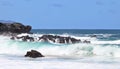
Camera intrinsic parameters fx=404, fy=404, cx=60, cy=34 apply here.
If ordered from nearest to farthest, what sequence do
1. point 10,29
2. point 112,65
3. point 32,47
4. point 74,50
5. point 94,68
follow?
1. point 94,68
2. point 112,65
3. point 74,50
4. point 32,47
5. point 10,29

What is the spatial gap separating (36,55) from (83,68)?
7.04 m

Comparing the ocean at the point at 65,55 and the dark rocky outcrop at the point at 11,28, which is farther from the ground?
the dark rocky outcrop at the point at 11,28

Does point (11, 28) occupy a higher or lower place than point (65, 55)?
higher

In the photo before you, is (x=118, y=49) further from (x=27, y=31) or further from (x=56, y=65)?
(x=27, y=31)

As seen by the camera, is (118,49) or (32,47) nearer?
(118,49)

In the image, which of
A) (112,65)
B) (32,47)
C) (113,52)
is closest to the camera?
(112,65)

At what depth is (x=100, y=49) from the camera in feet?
95.5

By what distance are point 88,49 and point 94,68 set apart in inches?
412

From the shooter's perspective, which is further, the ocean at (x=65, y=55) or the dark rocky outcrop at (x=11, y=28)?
the dark rocky outcrop at (x=11, y=28)

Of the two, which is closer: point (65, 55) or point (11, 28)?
point (65, 55)

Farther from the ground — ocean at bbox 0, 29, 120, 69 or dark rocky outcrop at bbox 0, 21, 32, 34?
dark rocky outcrop at bbox 0, 21, 32, 34

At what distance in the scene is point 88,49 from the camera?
29234mm

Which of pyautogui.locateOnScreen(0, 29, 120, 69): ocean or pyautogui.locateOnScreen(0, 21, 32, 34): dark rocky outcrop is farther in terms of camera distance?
pyautogui.locateOnScreen(0, 21, 32, 34): dark rocky outcrop

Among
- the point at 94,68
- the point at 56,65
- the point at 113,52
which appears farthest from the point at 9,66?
the point at 113,52
